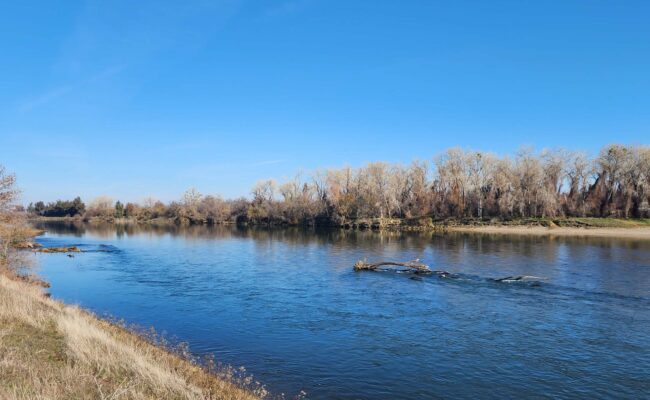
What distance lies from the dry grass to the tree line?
87.5 metres

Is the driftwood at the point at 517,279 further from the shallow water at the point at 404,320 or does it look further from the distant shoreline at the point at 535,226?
the distant shoreline at the point at 535,226

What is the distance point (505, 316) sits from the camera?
902 inches

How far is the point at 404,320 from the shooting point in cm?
2258

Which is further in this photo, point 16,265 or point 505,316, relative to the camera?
point 16,265

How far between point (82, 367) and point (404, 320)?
1503 centimetres

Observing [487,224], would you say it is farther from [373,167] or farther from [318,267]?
[318,267]

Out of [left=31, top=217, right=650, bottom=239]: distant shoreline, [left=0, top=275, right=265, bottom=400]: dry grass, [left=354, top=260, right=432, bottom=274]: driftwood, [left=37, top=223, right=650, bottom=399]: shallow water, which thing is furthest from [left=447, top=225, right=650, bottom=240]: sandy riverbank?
[left=0, top=275, right=265, bottom=400]: dry grass

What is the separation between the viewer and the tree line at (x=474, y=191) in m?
88.9

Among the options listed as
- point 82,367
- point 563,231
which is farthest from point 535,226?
point 82,367

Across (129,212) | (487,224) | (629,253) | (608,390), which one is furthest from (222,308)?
(129,212)

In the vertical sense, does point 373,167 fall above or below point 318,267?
above

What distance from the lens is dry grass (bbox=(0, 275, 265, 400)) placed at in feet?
31.0

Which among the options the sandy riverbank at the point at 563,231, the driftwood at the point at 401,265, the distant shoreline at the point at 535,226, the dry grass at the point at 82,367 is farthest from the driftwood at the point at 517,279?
the distant shoreline at the point at 535,226

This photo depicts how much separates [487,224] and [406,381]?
8085 centimetres
